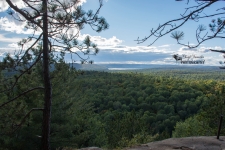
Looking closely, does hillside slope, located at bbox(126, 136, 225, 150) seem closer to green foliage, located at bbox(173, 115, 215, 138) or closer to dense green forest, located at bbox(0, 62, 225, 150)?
dense green forest, located at bbox(0, 62, 225, 150)

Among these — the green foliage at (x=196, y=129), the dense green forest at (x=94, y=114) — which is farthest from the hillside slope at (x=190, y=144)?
the green foliage at (x=196, y=129)

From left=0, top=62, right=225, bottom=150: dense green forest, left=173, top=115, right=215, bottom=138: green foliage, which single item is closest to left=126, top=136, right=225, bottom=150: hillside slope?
left=0, top=62, right=225, bottom=150: dense green forest

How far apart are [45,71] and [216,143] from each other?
4660 mm

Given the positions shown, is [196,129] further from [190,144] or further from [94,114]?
[190,144]

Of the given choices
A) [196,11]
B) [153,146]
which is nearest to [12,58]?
[196,11]

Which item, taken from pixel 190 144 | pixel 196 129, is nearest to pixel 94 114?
pixel 196 129

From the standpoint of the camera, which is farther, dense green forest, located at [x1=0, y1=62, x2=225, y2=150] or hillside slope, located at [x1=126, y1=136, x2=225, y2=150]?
dense green forest, located at [x1=0, y1=62, x2=225, y2=150]

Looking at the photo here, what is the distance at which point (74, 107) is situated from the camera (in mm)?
14625

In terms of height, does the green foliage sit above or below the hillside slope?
below

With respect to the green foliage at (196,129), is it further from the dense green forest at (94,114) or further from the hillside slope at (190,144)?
the hillside slope at (190,144)

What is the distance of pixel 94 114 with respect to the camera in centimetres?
3089

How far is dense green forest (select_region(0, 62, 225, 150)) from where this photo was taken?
6.12 meters

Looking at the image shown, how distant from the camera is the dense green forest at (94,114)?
6.12m

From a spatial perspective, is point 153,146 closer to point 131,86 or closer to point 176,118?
point 176,118
